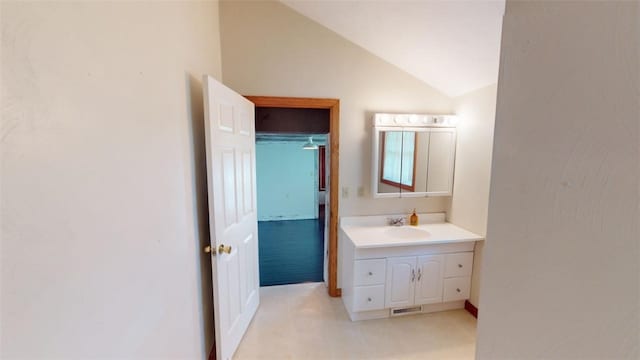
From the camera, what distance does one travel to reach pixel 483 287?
65cm

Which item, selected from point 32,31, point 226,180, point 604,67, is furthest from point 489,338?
point 226,180

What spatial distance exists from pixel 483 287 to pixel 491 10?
140cm

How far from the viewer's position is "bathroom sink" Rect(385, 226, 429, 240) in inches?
95.0

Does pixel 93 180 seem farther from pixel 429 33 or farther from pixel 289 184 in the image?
pixel 289 184

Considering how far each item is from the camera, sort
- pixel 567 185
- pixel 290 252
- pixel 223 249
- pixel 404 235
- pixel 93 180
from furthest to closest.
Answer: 1. pixel 290 252
2. pixel 404 235
3. pixel 223 249
4. pixel 93 180
5. pixel 567 185

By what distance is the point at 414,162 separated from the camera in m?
2.58

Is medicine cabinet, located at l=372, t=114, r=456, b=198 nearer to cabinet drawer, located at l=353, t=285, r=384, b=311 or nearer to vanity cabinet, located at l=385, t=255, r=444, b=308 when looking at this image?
vanity cabinet, located at l=385, t=255, r=444, b=308

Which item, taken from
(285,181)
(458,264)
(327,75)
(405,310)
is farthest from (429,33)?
(285,181)

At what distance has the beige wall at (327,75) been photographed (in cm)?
216

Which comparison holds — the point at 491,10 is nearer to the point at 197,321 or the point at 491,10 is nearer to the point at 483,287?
the point at 483,287

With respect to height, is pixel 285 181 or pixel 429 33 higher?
pixel 429 33

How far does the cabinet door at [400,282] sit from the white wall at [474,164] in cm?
56

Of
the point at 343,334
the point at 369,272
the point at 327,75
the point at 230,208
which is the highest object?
the point at 327,75

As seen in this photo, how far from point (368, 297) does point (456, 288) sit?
83 cm
